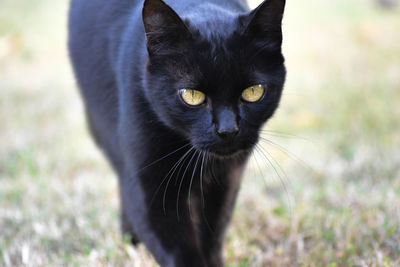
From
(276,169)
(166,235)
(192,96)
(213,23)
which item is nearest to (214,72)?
(192,96)

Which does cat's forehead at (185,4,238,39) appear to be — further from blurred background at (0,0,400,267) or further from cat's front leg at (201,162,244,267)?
cat's front leg at (201,162,244,267)

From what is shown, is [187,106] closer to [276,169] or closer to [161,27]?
[161,27]

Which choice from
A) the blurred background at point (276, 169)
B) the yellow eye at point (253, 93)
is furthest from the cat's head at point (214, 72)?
the blurred background at point (276, 169)

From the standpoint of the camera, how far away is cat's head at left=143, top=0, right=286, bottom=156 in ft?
5.00

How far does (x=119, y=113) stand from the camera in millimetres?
1862

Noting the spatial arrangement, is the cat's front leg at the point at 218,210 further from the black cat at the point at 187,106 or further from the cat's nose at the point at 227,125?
the cat's nose at the point at 227,125

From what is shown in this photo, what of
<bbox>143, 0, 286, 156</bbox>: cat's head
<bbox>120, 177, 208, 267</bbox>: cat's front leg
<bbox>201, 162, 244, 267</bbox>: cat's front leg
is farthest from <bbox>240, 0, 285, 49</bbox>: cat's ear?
<bbox>120, 177, 208, 267</bbox>: cat's front leg

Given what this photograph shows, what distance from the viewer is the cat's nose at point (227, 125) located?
4.90ft

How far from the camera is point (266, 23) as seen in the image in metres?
1.60

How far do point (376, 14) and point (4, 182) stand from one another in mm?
5778

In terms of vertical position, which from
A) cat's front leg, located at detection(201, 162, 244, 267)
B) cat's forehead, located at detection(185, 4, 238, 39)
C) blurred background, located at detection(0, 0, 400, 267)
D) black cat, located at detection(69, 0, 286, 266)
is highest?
cat's forehead, located at detection(185, 4, 238, 39)

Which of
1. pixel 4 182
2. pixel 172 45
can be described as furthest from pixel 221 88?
pixel 4 182

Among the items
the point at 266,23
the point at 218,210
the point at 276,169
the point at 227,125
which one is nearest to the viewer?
the point at 227,125

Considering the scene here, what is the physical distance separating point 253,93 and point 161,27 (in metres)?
0.39
